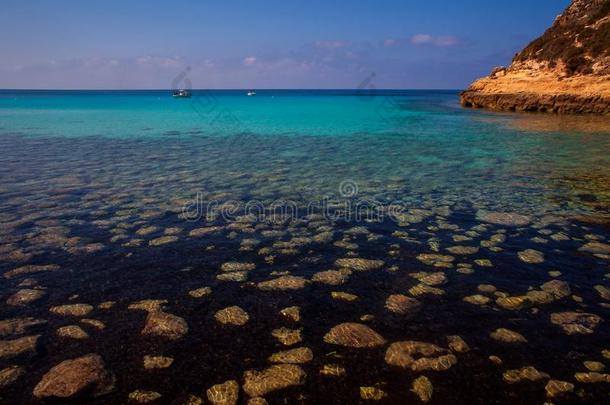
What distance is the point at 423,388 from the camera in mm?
5074

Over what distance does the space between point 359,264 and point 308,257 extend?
1.15 metres

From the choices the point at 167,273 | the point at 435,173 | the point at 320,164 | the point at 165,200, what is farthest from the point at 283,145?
the point at 167,273

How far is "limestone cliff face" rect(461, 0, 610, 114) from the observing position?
52344mm

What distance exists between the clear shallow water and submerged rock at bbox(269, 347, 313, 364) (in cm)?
19

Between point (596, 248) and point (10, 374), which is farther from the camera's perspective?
point (596, 248)

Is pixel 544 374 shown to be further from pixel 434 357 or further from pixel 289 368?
pixel 289 368

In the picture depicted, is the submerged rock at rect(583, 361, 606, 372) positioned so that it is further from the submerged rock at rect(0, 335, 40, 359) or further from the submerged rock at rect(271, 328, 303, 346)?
the submerged rock at rect(0, 335, 40, 359)

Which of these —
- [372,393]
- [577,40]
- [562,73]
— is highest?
[577,40]

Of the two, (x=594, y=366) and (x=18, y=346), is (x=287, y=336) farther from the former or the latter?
(x=594, y=366)

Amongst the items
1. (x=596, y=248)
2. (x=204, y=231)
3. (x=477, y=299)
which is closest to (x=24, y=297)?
(x=204, y=231)

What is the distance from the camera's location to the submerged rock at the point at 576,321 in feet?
20.5

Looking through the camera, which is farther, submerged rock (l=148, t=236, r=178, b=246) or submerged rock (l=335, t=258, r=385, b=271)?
submerged rock (l=148, t=236, r=178, b=246)

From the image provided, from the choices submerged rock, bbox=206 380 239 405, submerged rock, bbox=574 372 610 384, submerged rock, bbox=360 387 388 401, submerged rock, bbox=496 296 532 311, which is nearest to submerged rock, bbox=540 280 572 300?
submerged rock, bbox=496 296 532 311

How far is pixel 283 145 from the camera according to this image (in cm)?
2916
